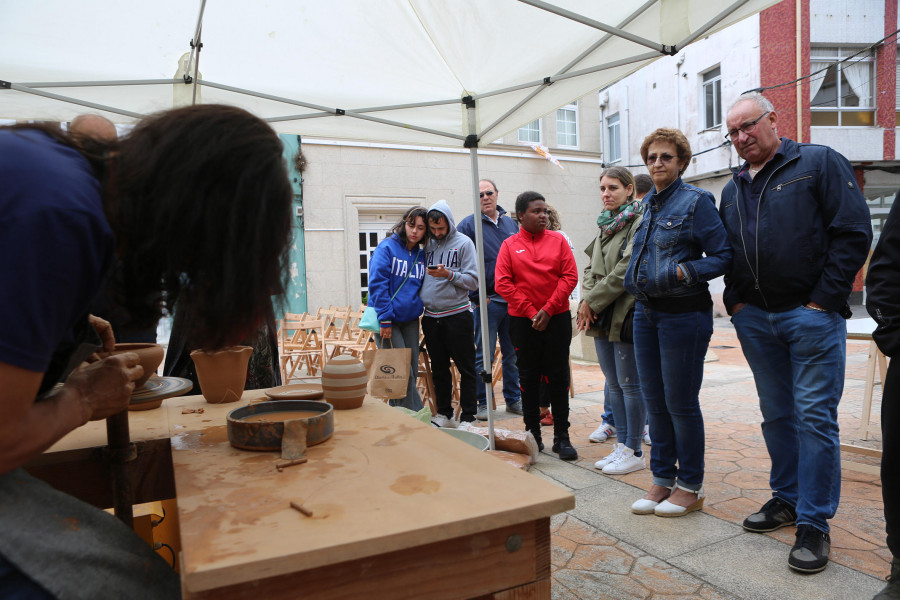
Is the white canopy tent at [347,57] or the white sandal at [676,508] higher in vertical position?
the white canopy tent at [347,57]

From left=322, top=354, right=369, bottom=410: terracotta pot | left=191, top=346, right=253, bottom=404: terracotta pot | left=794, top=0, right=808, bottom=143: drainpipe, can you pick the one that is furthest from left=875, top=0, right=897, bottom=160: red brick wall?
left=191, top=346, right=253, bottom=404: terracotta pot

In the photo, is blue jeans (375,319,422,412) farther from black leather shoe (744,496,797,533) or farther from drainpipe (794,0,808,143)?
drainpipe (794,0,808,143)

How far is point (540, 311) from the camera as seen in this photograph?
3799 mm

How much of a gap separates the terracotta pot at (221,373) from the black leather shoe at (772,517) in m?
2.25

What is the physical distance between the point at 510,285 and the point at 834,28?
12.4 meters

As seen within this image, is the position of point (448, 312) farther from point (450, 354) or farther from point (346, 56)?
point (346, 56)

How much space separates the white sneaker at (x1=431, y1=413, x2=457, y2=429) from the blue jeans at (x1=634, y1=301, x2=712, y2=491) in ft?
6.32

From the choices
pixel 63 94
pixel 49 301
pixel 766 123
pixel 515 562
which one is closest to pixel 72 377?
pixel 49 301

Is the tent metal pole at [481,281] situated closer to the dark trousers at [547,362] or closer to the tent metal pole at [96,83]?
the dark trousers at [547,362]

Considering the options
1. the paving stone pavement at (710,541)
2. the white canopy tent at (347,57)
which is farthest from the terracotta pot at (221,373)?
the white canopy tent at (347,57)

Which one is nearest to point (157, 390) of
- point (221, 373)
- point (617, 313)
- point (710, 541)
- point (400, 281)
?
point (221, 373)

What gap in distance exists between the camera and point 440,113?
3.83m

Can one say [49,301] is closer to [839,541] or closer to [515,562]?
[515,562]

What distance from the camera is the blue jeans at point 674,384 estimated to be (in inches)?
108
